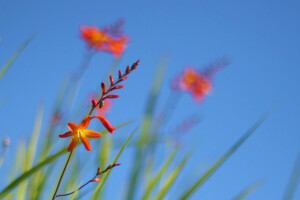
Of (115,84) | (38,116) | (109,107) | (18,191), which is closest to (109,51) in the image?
(109,107)

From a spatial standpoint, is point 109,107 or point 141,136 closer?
point 141,136

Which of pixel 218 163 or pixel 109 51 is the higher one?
pixel 109 51

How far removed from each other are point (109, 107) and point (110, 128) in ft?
5.20

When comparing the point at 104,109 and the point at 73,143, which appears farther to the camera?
the point at 104,109

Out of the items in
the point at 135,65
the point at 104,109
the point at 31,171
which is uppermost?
the point at 104,109

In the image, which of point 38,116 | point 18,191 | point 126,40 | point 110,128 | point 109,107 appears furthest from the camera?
point 109,107

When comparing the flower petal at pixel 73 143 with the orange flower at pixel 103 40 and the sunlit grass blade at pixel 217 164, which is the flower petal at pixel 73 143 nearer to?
Answer: the sunlit grass blade at pixel 217 164

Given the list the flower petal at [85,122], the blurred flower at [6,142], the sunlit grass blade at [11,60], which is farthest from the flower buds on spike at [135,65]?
the blurred flower at [6,142]

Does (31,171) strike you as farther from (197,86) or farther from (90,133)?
(197,86)

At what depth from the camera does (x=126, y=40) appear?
199 centimetres

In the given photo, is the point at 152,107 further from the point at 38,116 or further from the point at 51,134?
the point at 38,116

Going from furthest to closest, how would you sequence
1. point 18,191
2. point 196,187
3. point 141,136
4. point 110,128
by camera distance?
1. point 18,191
2. point 141,136
3. point 196,187
4. point 110,128

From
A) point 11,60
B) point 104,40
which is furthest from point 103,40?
point 11,60

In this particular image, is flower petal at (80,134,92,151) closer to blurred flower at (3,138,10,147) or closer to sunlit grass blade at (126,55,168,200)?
sunlit grass blade at (126,55,168,200)
